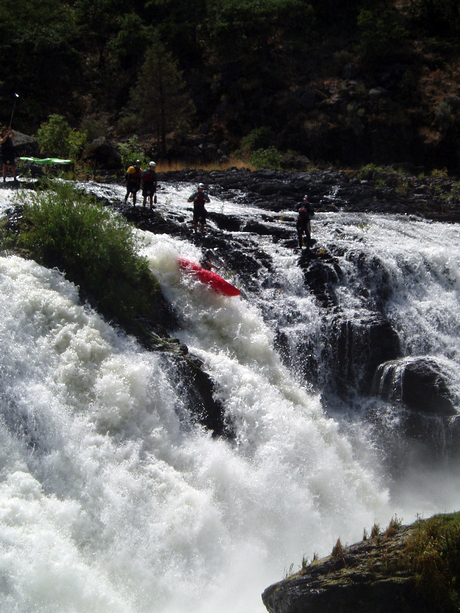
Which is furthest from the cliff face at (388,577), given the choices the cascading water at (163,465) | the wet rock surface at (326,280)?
the wet rock surface at (326,280)

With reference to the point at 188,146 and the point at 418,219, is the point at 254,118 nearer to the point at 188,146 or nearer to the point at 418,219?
the point at 188,146

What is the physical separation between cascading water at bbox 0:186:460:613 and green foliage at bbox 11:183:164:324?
48 cm

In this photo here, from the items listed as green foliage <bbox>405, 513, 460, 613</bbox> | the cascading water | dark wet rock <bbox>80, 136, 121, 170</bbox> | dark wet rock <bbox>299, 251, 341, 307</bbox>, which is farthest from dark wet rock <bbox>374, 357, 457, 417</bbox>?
dark wet rock <bbox>80, 136, 121, 170</bbox>

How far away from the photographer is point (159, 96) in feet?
89.4

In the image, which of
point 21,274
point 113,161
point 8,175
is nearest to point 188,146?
point 113,161

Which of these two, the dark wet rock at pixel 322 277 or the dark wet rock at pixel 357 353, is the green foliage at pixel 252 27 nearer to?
the dark wet rock at pixel 322 277

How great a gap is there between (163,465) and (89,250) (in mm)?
4106

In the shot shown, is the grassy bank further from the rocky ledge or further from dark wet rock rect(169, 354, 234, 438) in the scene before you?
the rocky ledge

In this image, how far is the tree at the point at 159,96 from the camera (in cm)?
2703

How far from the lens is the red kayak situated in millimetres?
11352

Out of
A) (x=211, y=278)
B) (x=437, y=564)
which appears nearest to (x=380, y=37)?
(x=211, y=278)

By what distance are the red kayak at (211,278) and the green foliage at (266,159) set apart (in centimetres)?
1360

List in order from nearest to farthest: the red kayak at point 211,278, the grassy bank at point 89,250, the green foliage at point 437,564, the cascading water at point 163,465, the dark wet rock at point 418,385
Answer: the green foliage at point 437,564
the cascading water at point 163,465
the grassy bank at point 89,250
the dark wet rock at point 418,385
the red kayak at point 211,278

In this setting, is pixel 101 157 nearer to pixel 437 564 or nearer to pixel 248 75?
pixel 248 75
